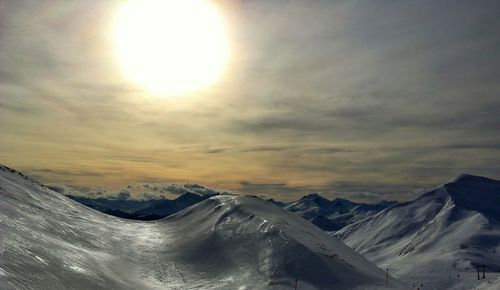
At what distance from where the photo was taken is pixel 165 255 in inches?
2051

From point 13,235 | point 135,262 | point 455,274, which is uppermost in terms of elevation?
point 13,235

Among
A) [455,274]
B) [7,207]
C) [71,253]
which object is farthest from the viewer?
[455,274]

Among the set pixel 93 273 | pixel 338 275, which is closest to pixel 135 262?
pixel 93 273

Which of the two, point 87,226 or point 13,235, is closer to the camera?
point 13,235

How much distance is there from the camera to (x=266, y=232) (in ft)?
164

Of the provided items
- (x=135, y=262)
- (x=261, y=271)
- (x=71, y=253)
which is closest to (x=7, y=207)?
(x=71, y=253)

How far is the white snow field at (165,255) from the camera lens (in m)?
29.6

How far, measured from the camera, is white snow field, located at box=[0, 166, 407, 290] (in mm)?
29594

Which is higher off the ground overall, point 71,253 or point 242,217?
point 242,217

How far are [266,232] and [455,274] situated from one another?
14492 cm

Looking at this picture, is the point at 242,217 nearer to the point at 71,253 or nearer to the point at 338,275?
the point at 338,275

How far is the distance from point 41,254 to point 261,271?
68.7 ft

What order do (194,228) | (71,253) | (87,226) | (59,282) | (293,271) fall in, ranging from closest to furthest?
(59,282), (71,253), (293,271), (87,226), (194,228)

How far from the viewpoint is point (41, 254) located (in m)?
31.0
